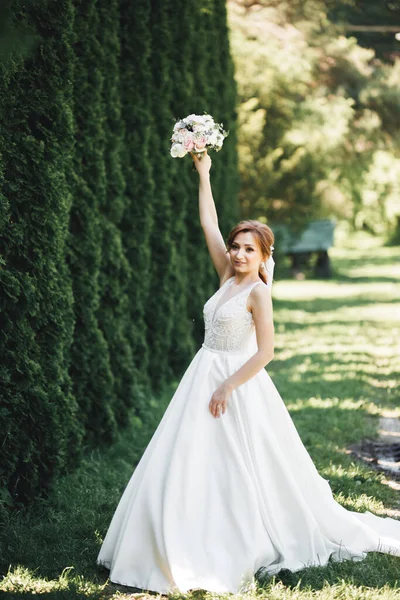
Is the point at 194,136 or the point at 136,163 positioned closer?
the point at 194,136

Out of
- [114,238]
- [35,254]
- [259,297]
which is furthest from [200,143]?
[114,238]

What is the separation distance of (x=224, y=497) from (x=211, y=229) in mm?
1520

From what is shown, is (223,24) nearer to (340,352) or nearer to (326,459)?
(340,352)

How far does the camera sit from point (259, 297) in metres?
3.98

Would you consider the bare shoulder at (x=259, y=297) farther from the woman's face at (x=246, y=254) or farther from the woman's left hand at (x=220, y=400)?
the woman's left hand at (x=220, y=400)

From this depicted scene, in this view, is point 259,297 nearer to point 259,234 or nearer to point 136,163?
point 259,234

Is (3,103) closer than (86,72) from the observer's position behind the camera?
Yes

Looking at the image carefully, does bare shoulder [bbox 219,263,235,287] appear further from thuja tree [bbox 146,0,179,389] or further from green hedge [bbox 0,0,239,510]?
thuja tree [bbox 146,0,179,389]

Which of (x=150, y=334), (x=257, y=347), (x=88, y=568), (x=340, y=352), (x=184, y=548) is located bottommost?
(x=340, y=352)

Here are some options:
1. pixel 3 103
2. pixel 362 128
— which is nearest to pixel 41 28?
pixel 3 103

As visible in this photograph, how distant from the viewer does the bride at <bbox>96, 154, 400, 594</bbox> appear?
378cm

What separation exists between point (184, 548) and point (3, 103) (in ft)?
8.89

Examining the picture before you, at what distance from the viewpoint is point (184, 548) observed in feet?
12.4

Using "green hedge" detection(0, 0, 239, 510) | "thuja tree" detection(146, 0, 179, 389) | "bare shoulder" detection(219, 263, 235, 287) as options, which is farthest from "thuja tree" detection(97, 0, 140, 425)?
"bare shoulder" detection(219, 263, 235, 287)
